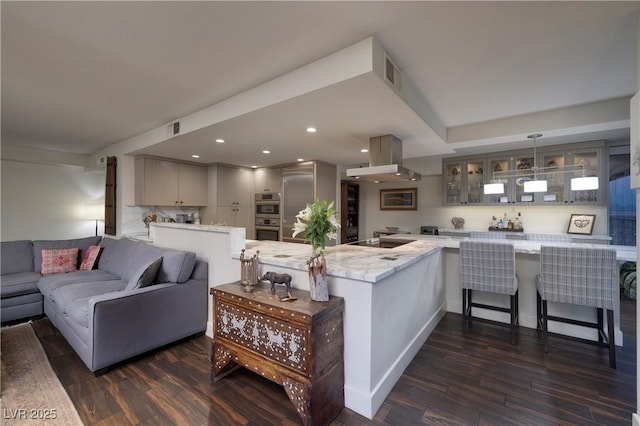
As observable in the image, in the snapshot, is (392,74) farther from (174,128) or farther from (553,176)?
(553,176)

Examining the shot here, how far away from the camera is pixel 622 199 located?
4.33 meters

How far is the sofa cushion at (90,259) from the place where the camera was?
12.3ft

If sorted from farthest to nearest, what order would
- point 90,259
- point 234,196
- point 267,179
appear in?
point 267,179 → point 234,196 → point 90,259

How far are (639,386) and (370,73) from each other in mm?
2433

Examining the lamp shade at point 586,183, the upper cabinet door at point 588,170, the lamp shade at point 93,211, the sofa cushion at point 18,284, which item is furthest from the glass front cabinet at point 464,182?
the lamp shade at point 93,211

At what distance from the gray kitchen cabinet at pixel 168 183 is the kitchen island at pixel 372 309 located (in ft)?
10.2

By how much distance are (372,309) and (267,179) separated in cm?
449

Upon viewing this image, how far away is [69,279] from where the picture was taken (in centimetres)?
317

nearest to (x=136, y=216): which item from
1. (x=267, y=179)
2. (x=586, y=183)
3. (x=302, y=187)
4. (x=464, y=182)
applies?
(x=267, y=179)

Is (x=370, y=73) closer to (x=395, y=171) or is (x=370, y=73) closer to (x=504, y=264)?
(x=395, y=171)

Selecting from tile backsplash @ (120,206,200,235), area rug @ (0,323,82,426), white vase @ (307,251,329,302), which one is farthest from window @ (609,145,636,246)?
tile backsplash @ (120,206,200,235)

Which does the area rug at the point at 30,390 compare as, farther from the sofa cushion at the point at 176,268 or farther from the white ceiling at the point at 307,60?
the white ceiling at the point at 307,60

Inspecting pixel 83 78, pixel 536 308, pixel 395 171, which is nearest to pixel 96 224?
pixel 83 78

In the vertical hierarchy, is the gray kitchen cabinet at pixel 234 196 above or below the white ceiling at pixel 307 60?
below
